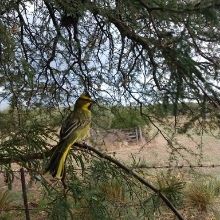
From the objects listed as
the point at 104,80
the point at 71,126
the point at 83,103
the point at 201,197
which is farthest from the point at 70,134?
the point at 201,197

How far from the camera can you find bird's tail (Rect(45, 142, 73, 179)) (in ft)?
5.37

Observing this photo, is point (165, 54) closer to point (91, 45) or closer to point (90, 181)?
point (90, 181)

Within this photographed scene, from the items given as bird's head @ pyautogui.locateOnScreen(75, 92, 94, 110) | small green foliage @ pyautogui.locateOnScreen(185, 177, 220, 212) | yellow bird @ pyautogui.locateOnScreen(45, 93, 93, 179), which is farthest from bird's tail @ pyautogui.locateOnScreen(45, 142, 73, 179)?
small green foliage @ pyautogui.locateOnScreen(185, 177, 220, 212)

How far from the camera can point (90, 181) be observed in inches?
94.0

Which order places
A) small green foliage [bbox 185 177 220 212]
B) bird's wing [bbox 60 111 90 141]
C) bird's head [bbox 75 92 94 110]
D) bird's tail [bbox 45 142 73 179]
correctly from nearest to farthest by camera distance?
bird's tail [bbox 45 142 73 179] → bird's wing [bbox 60 111 90 141] → bird's head [bbox 75 92 94 110] → small green foliage [bbox 185 177 220 212]

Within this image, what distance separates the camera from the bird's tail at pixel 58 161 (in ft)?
5.37

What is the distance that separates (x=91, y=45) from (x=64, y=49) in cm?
17

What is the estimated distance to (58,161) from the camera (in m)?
1.66

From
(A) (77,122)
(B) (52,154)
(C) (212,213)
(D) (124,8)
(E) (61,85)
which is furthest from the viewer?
(C) (212,213)

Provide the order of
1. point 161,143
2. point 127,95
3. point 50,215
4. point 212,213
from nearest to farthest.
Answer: point 50,215, point 127,95, point 212,213, point 161,143

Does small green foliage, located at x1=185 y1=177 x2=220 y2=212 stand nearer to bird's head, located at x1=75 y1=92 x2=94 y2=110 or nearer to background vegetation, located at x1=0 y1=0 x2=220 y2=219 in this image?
background vegetation, located at x1=0 y1=0 x2=220 y2=219

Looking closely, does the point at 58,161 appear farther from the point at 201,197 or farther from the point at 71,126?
the point at 201,197

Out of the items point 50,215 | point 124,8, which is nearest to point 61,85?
point 124,8

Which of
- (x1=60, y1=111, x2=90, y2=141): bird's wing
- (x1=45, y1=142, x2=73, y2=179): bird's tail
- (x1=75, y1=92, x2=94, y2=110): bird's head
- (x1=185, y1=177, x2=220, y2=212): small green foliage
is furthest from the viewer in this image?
(x1=185, y1=177, x2=220, y2=212): small green foliage
